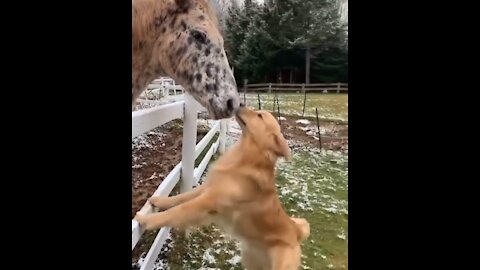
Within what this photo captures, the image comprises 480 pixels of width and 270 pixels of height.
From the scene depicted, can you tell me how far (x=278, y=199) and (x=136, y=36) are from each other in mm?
354

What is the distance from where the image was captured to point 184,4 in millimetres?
817

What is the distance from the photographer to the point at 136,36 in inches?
32.3

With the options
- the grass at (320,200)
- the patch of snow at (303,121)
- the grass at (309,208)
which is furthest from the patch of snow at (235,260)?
the patch of snow at (303,121)

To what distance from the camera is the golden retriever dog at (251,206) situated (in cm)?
75

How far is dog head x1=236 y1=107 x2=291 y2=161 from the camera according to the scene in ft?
2.54

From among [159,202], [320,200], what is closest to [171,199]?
[159,202]

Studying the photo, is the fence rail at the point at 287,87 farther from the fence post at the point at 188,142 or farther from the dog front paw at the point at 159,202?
the dog front paw at the point at 159,202

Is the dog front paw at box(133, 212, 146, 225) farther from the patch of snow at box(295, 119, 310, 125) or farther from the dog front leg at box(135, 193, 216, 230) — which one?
the patch of snow at box(295, 119, 310, 125)

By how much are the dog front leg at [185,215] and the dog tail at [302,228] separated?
0.14m

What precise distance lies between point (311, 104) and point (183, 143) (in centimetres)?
24

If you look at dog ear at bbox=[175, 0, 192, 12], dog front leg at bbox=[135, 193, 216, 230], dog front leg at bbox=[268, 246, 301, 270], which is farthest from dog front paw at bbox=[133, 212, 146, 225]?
dog ear at bbox=[175, 0, 192, 12]

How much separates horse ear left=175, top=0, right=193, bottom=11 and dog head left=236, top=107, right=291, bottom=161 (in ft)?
0.64
